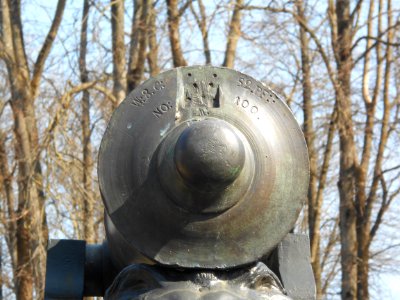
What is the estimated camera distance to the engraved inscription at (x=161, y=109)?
5379mm

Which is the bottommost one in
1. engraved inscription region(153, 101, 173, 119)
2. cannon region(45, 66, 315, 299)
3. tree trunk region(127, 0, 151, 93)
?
cannon region(45, 66, 315, 299)

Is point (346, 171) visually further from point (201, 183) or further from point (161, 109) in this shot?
point (201, 183)

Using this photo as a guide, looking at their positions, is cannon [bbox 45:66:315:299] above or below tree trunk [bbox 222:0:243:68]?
below

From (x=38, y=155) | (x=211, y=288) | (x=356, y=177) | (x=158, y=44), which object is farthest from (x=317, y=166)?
(x=211, y=288)

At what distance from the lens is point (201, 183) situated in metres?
5.01

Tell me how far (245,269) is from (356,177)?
1219 centimetres

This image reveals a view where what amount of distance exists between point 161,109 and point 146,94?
0.13 metres

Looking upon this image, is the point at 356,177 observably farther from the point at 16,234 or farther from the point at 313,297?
the point at 313,297

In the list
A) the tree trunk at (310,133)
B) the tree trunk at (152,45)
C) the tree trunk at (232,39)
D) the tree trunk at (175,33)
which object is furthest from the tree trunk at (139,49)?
the tree trunk at (310,133)

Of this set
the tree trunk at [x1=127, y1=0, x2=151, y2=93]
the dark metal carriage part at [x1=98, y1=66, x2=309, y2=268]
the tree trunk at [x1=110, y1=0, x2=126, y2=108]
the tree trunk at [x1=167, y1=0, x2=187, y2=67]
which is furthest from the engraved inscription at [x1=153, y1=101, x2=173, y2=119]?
the tree trunk at [x1=110, y1=0, x2=126, y2=108]

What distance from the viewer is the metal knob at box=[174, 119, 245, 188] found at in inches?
194

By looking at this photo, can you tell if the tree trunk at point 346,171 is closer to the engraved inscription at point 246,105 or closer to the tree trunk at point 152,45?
the tree trunk at point 152,45

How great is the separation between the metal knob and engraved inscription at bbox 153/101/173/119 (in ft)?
1.21

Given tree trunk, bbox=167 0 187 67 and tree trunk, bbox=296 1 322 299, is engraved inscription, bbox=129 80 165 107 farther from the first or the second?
tree trunk, bbox=296 1 322 299
